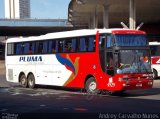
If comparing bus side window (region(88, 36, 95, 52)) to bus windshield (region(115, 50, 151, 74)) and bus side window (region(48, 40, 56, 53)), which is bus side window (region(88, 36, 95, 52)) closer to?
bus windshield (region(115, 50, 151, 74))

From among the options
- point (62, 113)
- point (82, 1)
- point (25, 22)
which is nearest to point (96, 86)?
point (62, 113)

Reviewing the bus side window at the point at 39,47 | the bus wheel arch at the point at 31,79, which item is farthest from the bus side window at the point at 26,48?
the bus wheel arch at the point at 31,79

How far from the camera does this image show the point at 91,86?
20.3 m

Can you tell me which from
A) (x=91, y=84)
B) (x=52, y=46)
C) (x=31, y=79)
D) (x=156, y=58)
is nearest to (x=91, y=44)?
(x=91, y=84)

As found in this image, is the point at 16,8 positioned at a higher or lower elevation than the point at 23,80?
higher

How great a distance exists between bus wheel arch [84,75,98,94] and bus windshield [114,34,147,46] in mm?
2227

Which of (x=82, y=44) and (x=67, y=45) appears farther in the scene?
(x=67, y=45)

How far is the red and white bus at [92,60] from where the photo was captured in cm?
1908

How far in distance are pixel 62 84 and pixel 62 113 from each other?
13.0m

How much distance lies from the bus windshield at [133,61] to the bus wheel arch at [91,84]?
68.4 inches

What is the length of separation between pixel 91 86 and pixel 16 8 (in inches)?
5393

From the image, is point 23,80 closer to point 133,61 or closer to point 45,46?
point 45,46

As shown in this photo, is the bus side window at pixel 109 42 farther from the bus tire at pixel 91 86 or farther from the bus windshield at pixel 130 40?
the bus tire at pixel 91 86

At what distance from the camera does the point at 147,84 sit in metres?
19.7
